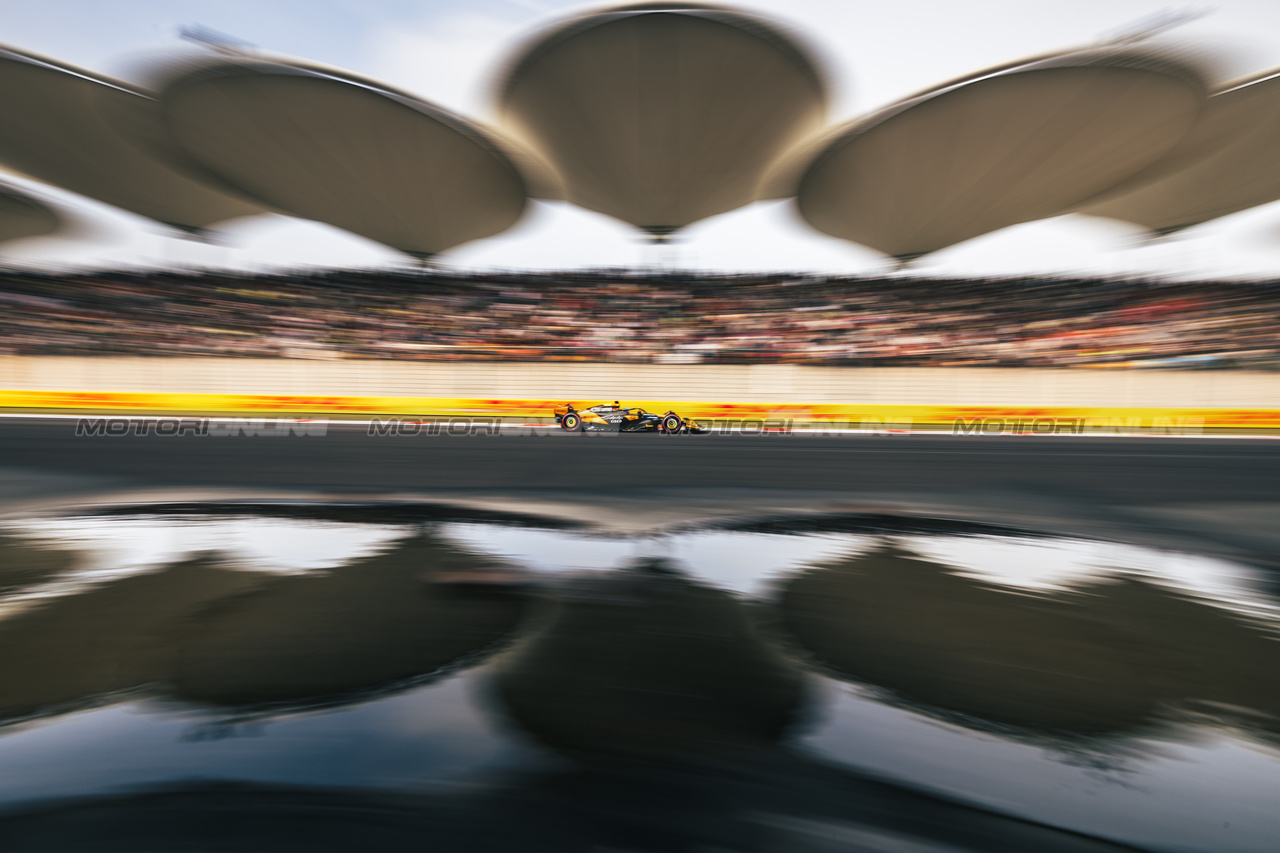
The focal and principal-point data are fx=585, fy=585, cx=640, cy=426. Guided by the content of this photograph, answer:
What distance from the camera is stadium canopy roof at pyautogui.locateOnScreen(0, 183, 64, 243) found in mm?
33406

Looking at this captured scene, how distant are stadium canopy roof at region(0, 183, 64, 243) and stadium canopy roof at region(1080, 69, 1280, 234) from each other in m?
58.7

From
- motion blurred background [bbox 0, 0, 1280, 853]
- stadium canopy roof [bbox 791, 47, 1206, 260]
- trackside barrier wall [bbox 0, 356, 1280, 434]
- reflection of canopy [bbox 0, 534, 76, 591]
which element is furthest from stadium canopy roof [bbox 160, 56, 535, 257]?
reflection of canopy [bbox 0, 534, 76, 591]

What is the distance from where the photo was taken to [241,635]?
2.55 meters

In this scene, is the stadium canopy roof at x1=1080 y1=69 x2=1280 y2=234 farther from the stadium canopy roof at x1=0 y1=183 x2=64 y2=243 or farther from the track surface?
the stadium canopy roof at x1=0 y1=183 x2=64 y2=243

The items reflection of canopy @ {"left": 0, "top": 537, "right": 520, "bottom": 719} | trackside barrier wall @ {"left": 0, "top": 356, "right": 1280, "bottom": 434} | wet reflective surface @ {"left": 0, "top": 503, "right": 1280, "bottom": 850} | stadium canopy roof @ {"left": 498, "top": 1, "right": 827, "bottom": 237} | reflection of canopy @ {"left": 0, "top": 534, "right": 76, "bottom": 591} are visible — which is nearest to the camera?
wet reflective surface @ {"left": 0, "top": 503, "right": 1280, "bottom": 850}

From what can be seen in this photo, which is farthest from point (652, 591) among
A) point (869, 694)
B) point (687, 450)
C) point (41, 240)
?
point (41, 240)

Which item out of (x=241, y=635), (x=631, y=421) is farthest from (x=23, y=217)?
(x=241, y=635)

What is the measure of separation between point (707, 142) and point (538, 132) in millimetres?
7740

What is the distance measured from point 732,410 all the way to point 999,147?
18496 mm

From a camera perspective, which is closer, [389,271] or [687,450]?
[687,450]

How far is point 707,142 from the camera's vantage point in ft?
85.8

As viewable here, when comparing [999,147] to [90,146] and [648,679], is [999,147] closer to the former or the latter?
[648,679]

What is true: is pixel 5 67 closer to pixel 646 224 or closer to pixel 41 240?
pixel 41 240

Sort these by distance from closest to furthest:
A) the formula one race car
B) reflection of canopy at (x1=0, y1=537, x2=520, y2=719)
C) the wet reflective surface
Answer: the wet reflective surface, reflection of canopy at (x1=0, y1=537, x2=520, y2=719), the formula one race car
